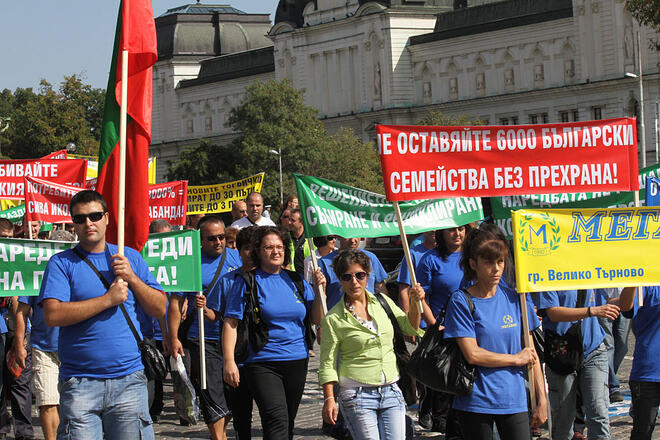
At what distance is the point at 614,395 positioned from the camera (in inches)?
448

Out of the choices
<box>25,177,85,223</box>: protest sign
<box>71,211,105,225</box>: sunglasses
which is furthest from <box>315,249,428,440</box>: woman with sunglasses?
<box>25,177,85,223</box>: protest sign

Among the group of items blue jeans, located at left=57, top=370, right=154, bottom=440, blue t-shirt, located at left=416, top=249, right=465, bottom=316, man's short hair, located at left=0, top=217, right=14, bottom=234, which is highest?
man's short hair, located at left=0, top=217, right=14, bottom=234

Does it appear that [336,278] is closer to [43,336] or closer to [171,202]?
[43,336]

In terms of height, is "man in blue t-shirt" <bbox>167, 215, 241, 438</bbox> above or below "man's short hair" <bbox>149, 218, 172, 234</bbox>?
below

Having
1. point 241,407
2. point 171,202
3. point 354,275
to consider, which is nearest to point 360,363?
point 354,275

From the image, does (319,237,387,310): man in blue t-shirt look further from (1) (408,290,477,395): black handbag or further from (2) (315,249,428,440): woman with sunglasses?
(1) (408,290,477,395): black handbag

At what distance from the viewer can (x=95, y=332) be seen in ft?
21.4

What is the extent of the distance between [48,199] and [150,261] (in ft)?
17.3

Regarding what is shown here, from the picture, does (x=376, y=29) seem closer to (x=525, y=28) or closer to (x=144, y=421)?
(x=525, y=28)

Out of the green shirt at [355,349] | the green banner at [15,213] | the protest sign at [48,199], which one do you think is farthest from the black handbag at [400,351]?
the green banner at [15,213]

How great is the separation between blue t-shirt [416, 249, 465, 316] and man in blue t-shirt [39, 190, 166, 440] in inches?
131

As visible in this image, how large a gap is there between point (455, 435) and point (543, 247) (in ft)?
4.70

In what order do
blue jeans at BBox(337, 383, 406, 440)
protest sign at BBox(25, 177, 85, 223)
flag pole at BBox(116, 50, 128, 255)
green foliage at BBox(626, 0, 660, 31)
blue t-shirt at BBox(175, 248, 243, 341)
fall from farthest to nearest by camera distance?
green foliage at BBox(626, 0, 660, 31) → protest sign at BBox(25, 177, 85, 223) → blue t-shirt at BBox(175, 248, 243, 341) → blue jeans at BBox(337, 383, 406, 440) → flag pole at BBox(116, 50, 128, 255)

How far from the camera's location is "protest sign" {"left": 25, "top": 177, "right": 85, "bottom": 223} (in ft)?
47.9
